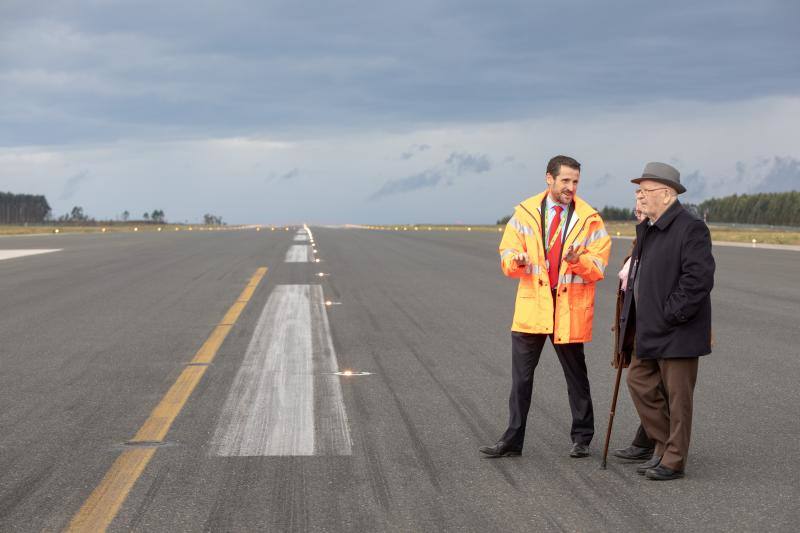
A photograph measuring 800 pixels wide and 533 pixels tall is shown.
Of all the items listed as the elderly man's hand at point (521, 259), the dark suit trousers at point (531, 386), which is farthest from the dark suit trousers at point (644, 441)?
the elderly man's hand at point (521, 259)

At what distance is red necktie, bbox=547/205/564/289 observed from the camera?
570 cm

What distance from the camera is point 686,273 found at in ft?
17.2

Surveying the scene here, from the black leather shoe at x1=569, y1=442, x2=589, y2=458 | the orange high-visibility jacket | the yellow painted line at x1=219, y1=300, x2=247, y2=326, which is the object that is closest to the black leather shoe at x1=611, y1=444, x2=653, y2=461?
the black leather shoe at x1=569, y1=442, x2=589, y2=458

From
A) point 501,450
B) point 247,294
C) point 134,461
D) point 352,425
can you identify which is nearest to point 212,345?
point 352,425

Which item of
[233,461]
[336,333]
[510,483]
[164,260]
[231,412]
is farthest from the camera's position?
[164,260]

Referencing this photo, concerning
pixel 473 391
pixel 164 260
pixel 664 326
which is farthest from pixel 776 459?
pixel 164 260

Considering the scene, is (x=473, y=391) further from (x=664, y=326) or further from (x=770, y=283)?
(x=770, y=283)

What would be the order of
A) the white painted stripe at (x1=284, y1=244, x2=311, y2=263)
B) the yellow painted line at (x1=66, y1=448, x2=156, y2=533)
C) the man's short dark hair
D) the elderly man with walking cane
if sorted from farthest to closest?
the white painted stripe at (x1=284, y1=244, x2=311, y2=263) < the man's short dark hair < the elderly man with walking cane < the yellow painted line at (x1=66, y1=448, x2=156, y2=533)

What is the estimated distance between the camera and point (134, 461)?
5.62 meters

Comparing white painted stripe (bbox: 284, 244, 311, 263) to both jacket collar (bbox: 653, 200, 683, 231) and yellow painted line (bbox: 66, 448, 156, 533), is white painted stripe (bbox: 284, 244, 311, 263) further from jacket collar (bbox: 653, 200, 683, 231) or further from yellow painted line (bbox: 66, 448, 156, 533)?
jacket collar (bbox: 653, 200, 683, 231)

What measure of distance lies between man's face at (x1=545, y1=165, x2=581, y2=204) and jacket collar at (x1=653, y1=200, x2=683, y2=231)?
1.73ft

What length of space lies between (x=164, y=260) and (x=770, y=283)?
16014 mm

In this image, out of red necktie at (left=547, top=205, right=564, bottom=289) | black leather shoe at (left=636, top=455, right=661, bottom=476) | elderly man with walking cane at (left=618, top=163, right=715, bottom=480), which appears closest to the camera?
elderly man with walking cane at (left=618, top=163, right=715, bottom=480)

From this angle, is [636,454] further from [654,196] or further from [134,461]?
[134,461]
